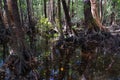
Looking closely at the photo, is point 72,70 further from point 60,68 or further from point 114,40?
point 114,40

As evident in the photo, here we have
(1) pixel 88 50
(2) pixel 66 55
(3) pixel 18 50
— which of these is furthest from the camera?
(1) pixel 88 50

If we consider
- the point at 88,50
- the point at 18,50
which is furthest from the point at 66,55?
the point at 18,50

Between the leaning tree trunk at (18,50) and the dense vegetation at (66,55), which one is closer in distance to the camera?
the dense vegetation at (66,55)

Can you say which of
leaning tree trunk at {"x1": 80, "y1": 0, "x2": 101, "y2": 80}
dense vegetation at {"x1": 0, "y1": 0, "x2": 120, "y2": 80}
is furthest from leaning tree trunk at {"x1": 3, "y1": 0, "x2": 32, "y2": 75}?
leaning tree trunk at {"x1": 80, "y1": 0, "x2": 101, "y2": 80}

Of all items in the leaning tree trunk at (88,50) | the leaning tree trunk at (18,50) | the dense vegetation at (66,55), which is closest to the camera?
the dense vegetation at (66,55)

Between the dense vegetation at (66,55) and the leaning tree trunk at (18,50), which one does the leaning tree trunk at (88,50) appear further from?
the leaning tree trunk at (18,50)

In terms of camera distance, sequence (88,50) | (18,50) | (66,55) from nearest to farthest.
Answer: (18,50) → (66,55) → (88,50)

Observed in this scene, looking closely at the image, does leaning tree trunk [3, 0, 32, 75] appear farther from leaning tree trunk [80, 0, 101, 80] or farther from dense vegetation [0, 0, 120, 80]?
leaning tree trunk [80, 0, 101, 80]

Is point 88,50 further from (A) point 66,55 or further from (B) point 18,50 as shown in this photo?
(B) point 18,50

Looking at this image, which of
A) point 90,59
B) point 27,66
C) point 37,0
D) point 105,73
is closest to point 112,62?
point 90,59

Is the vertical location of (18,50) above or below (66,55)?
above

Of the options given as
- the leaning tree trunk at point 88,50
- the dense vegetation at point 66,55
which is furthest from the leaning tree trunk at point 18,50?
the leaning tree trunk at point 88,50

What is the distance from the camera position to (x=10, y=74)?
7.74 m

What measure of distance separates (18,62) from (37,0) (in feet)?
104
